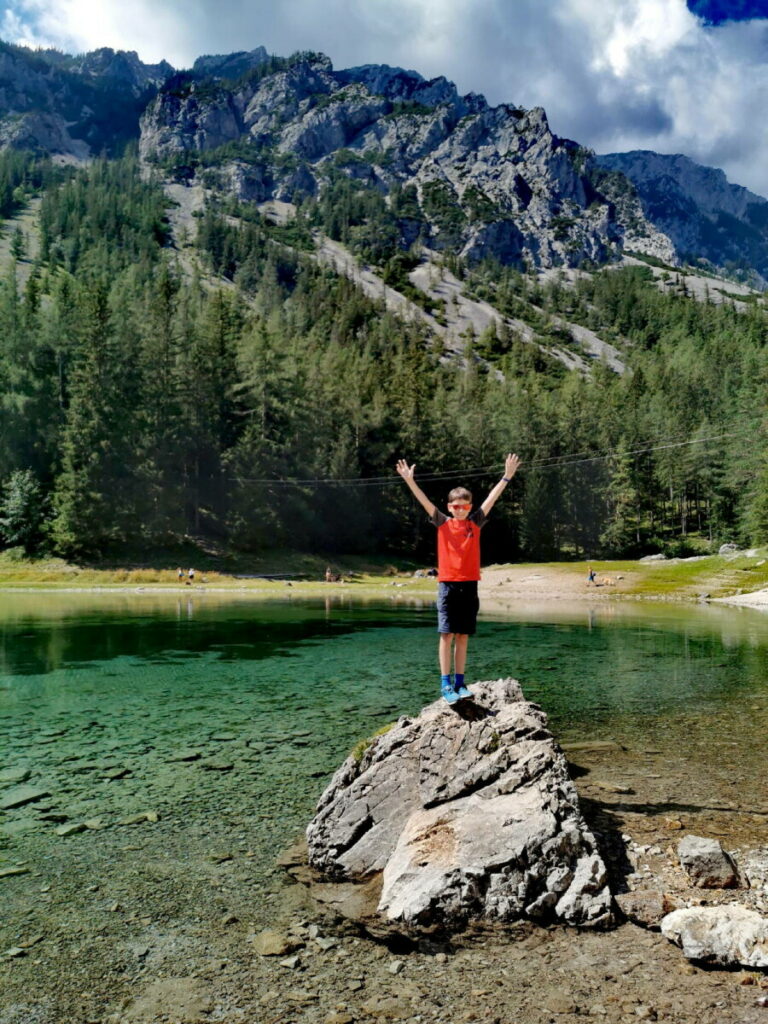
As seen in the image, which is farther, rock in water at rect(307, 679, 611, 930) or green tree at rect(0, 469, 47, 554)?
green tree at rect(0, 469, 47, 554)

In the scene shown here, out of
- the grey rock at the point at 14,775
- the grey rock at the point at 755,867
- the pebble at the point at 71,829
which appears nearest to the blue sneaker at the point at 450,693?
the grey rock at the point at 755,867

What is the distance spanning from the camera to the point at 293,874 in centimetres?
802

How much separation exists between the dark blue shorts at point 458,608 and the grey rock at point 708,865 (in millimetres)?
3443

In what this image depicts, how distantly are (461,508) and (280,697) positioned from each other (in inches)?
460

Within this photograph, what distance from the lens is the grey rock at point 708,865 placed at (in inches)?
274

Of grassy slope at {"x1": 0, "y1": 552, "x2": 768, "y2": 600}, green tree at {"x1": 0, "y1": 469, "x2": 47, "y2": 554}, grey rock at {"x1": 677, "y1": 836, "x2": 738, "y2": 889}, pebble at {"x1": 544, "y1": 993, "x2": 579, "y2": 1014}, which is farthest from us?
green tree at {"x1": 0, "y1": 469, "x2": 47, "y2": 554}

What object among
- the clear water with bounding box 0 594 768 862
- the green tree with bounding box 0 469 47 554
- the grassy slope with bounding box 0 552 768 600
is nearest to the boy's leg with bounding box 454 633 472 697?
the clear water with bounding box 0 594 768 862

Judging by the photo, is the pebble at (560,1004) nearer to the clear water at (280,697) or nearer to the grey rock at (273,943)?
the grey rock at (273,943)

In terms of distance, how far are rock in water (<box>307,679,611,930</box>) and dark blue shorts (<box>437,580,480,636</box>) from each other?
3.73 ft

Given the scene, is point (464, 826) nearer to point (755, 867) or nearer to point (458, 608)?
point (458, 608)

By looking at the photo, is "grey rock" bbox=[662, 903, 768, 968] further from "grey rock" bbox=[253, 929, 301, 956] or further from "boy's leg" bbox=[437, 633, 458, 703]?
"boy's leg" bbox=[437, 633, 458, 703]

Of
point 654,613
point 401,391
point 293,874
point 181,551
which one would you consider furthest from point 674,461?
point 293,874

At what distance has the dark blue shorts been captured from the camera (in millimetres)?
9070

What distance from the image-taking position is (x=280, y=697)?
18938mm
